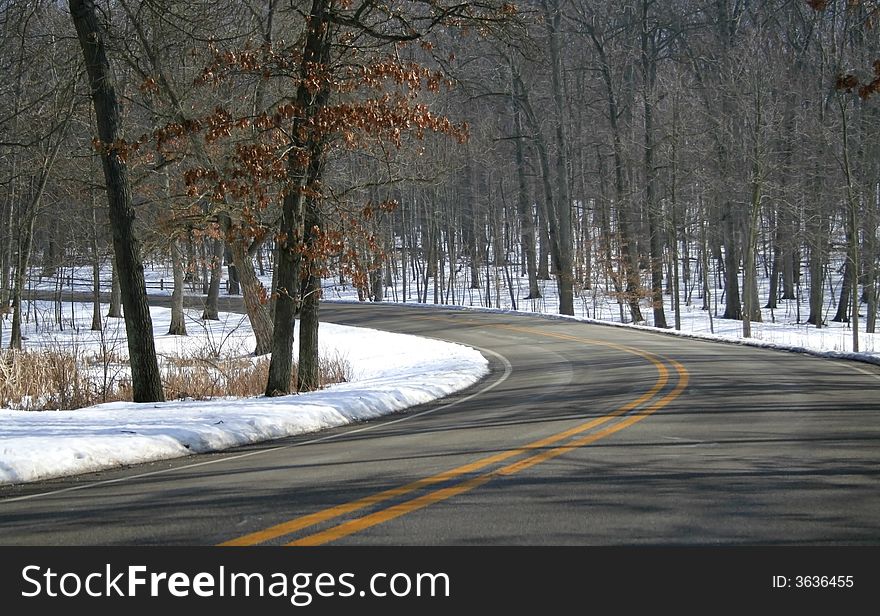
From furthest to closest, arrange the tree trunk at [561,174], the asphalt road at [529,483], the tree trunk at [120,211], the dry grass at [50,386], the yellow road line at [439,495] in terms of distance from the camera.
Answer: the tree trunk at [561,174]
the tree trunk at [120,211]
the dry grass at [50,386]
the asphalt road at [529,483]
the yellow road line at [439,495]

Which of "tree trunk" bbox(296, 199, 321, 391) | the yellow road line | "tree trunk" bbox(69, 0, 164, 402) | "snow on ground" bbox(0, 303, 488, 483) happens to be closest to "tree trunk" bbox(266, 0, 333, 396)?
"tree trunk" bbox(296, 199, 321, 391)

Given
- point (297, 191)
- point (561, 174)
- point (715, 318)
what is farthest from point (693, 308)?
point (297, 191)

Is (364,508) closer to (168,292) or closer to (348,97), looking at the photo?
(348,97)

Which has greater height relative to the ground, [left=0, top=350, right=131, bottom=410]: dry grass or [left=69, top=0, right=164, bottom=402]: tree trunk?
[left=69, top=0, right=164, bottom=402]: tree trunk

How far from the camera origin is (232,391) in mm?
18297

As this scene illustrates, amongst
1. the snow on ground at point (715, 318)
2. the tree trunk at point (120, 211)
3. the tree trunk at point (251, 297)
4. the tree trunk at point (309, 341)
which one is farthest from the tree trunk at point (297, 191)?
the snow on ground at point (715, 318)

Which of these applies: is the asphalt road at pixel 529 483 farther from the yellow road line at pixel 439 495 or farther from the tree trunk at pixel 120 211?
the tree trunk at pixel 120 211

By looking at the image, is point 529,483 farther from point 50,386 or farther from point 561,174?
point 561,174

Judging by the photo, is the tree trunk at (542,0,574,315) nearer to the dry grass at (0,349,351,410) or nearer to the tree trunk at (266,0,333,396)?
the dry grass at (0,349,351,410)

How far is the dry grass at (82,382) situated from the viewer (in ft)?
51.8

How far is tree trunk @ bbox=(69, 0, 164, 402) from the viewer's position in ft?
51.4

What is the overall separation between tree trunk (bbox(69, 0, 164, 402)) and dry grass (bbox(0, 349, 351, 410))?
2.41 feet

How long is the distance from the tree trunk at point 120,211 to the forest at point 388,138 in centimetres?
4

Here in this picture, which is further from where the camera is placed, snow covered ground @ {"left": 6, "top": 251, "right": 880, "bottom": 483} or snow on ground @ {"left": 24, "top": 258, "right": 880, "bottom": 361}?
snow on ground @ {"left": 24, "top": 258, "right": 880, "bottom": 361}
